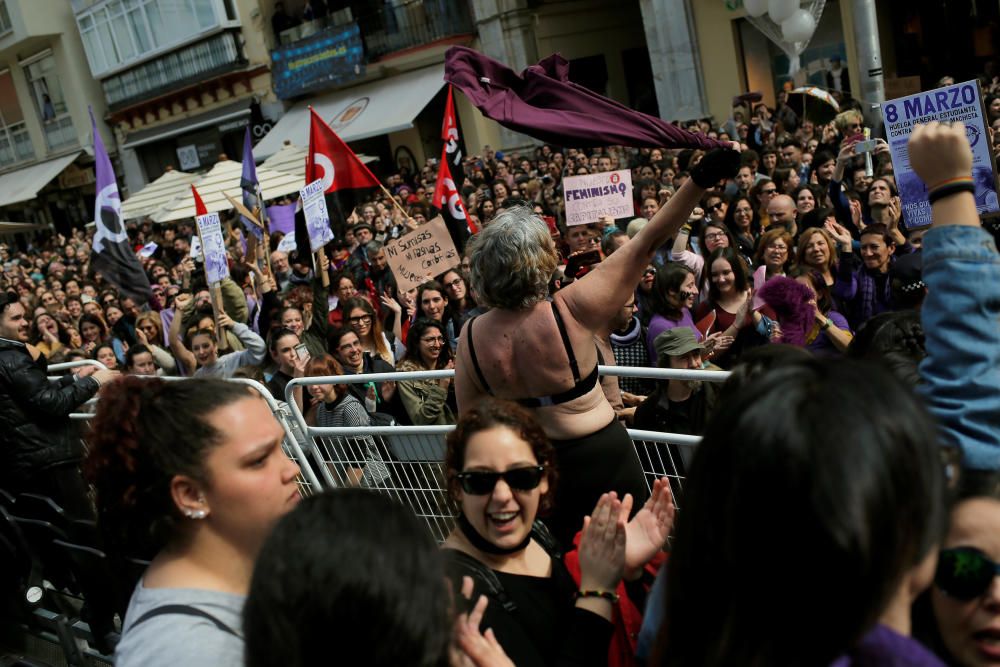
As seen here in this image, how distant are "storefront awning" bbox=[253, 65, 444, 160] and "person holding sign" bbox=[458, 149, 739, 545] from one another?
20597 mm

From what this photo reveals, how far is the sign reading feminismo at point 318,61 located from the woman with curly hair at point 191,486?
1035 inches

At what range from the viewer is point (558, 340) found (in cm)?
305

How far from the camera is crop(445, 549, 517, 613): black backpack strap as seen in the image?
2.21 metres

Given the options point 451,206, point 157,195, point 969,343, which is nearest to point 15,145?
point 157,195

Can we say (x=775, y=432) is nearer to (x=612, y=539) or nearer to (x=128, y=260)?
(x=612, y=539)

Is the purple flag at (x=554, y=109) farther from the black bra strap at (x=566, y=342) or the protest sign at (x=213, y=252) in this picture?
the protest sign at (x=213, y=252)

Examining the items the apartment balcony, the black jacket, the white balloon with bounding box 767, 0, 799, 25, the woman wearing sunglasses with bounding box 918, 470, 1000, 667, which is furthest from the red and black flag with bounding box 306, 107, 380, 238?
the apartment balcony

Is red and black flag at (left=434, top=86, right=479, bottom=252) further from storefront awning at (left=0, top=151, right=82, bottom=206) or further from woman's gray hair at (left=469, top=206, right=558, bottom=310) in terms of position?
storefront awning at (left=0, top=151, right=82, bottom=206)

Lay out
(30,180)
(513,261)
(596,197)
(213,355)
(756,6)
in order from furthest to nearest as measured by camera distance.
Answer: (30,180)
(756,6)
(596,197)
(213,355)
(513,261)

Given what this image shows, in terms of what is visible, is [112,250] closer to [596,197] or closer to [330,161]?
[330,161]

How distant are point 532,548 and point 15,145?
143 ft

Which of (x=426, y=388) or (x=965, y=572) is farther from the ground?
(x=965, y=572)

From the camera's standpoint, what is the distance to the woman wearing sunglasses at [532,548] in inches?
80.7

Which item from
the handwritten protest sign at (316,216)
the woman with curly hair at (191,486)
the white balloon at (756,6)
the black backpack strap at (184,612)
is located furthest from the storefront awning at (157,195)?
the black backpack strap at (184,612)
